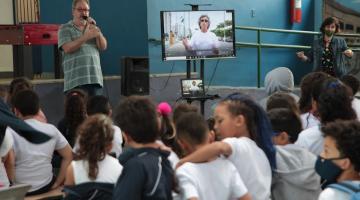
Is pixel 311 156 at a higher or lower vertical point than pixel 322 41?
lower

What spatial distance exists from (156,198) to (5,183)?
4.89ft

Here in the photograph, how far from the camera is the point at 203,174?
2.50 metres

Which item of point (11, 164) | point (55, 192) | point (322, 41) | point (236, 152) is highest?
point (322, 41)

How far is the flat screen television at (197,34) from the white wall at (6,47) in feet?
14.6

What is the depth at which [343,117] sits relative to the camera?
312 centimetres

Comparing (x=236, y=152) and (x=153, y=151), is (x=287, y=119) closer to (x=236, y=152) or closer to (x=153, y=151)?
(x=236, y=152)

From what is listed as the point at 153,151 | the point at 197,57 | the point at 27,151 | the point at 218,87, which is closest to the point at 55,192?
the point at 27,151

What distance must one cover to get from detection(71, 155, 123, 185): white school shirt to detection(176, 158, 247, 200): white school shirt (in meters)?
0.46

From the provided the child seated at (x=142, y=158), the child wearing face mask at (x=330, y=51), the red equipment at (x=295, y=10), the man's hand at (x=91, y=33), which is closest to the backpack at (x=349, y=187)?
the child seated at (x=142, y=158)

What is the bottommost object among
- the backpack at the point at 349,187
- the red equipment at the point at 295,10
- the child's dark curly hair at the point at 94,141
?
the backpack at the point at 349,187

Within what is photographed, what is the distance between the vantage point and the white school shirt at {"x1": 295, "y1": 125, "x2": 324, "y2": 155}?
120 inches

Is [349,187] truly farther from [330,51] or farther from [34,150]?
[330,51]

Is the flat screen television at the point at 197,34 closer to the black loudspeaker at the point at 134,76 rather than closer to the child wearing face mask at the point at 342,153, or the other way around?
the black loudspeaker at the point at 134,76

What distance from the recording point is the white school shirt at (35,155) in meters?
3.84
